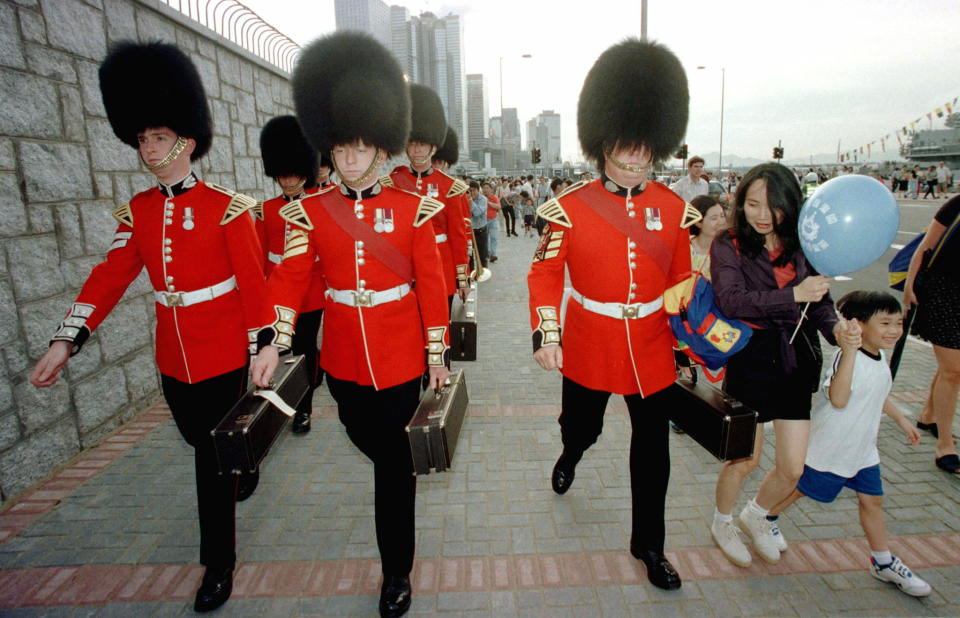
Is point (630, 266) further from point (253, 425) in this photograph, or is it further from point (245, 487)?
point (245, 487)

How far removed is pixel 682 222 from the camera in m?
2.72

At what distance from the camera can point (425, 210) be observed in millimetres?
2641

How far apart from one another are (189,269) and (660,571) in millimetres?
2771

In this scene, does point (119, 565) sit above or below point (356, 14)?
below

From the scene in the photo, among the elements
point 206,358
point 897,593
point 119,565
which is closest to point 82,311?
point 206,358

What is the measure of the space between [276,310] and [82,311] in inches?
41.6

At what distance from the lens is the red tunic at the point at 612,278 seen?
267 centimetres

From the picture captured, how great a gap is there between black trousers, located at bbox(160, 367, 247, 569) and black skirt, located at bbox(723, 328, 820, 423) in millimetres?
2607

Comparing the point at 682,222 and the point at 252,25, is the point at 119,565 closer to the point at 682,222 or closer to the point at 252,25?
the point at 682,222

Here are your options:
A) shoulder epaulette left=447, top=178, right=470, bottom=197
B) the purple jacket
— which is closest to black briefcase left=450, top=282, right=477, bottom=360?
shoulder epaulette left=447, top=178, right=470, bottom=197

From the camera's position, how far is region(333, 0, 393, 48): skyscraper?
3039mm

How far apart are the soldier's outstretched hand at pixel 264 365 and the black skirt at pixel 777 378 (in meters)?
2.24

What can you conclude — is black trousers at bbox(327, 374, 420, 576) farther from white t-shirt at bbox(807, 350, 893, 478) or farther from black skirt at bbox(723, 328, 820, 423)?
white t-shirt at bbox(807, 350, 893, 478)

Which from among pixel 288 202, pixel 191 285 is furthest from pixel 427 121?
pixel 191 285
